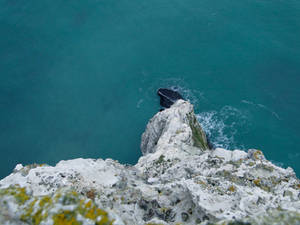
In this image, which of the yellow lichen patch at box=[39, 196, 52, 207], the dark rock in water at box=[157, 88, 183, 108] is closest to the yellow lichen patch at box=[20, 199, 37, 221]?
the yellow lichen patch at box=[39, 196, 52, 207]

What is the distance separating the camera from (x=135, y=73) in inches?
3629

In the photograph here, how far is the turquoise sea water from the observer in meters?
79.8

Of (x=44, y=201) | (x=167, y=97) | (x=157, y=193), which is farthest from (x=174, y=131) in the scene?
(x=44, y=201)

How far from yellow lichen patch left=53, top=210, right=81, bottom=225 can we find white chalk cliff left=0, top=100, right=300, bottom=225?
0.06 metres

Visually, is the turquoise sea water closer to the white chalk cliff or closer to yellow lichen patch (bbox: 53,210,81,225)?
the white chalk cliff

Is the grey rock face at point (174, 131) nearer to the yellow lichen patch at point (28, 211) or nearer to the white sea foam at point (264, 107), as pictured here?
the white sea foam at point (264, 107)

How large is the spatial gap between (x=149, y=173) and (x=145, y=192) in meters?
9.89

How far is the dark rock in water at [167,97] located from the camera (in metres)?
85.9

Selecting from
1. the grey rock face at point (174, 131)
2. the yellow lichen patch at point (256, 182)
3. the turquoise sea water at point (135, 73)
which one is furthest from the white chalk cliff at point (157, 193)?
the turquoise sea water at point (135, 73)

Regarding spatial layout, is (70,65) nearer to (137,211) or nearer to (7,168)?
(7,168)

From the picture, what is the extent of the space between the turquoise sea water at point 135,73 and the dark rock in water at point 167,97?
1.97 meters

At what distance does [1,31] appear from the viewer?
10238cm

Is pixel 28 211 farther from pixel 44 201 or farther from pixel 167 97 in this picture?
pixel 167 97

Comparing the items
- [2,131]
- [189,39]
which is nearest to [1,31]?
[2,131]
